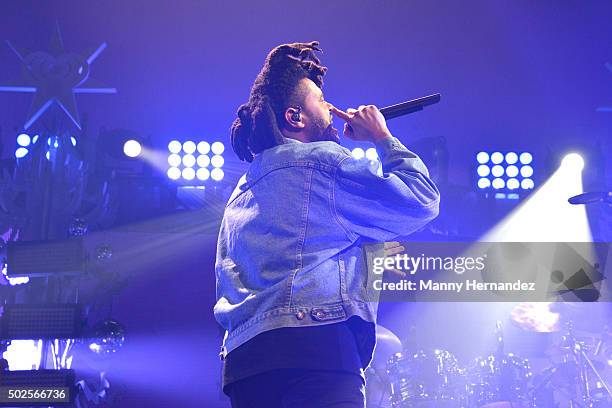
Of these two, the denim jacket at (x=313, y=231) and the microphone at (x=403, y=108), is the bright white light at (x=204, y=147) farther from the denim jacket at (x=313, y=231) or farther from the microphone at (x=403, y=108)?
the denim jacket at (x=313, y=231)

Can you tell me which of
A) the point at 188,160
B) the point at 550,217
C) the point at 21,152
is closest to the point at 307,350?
the point at 188,160

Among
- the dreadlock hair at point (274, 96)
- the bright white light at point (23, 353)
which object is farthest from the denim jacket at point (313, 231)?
the bright white light at point (23, 353)

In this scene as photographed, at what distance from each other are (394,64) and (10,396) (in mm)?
5007

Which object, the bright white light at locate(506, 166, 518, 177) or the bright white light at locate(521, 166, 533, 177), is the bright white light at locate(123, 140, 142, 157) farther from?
the bright white light at locate(521, 166, 533, 177)

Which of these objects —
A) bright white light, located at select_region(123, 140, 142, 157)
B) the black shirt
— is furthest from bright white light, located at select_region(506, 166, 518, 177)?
the black shirt

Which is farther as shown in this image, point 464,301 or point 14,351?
point 464,301

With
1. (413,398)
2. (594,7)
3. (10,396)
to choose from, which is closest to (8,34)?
(10,396)

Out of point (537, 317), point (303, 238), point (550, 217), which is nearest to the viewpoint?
point (303, 238)

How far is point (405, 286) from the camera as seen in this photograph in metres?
7.72

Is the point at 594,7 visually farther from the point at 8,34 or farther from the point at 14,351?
the point at 14,351

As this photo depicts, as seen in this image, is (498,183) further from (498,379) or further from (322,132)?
(322,132)

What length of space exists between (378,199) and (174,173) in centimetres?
567

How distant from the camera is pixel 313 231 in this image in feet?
6.36

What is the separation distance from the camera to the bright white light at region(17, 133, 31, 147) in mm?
7004
